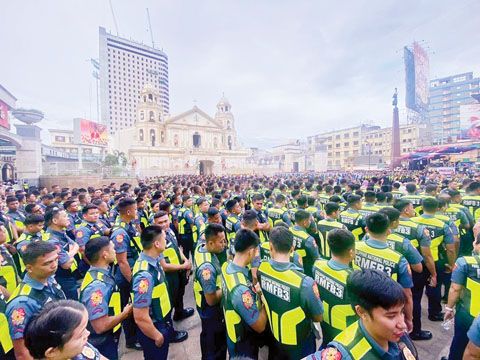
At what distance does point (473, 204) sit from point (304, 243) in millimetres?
4398

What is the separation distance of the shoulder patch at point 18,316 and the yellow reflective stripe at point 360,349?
2.34 meters

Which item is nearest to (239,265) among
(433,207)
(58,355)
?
(58,355)

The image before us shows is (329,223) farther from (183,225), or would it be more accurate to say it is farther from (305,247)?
(183,225)

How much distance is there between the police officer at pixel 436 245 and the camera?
3643mm

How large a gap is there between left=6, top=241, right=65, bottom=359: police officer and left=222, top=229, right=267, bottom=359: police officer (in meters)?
1.54

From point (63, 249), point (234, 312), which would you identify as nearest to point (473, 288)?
point (234, 312)

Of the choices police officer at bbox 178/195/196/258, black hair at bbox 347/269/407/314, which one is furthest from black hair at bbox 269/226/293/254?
police officer at bbox 178/195/196/258

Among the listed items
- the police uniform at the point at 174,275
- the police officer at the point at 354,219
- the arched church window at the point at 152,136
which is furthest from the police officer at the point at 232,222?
the arched church window at the point at 152,136

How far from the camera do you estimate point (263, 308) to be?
216 cm

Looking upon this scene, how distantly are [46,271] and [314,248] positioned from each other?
10.4ft

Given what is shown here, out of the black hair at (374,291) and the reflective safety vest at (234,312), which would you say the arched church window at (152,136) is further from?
the black hair at (374,291)

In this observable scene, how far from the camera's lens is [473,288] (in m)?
2.29

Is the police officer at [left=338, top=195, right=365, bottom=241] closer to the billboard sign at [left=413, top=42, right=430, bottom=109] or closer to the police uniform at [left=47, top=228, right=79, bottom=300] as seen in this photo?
the police uniform at [left=47, top=228, right=79, bottom=300]

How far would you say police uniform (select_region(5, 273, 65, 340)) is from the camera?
188cm
